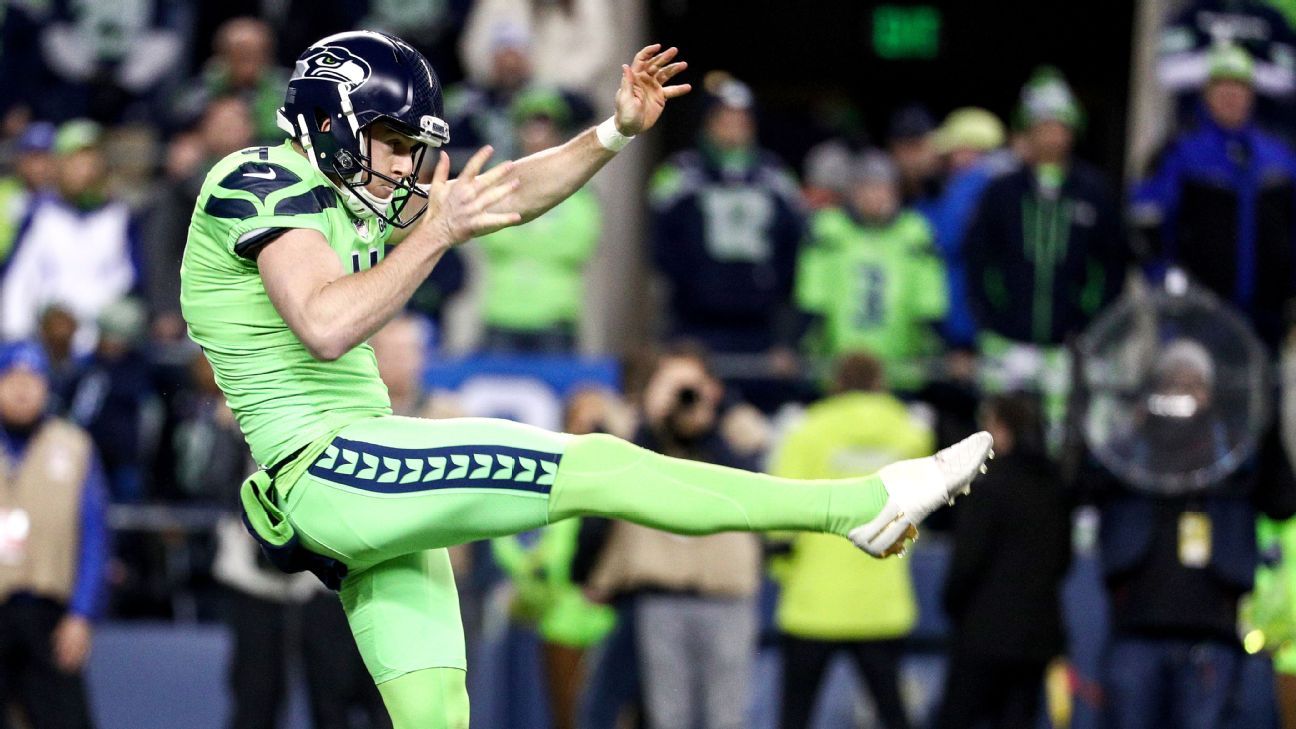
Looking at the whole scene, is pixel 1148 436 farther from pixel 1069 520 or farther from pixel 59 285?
pixel 59 285

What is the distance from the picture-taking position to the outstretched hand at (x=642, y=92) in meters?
5.30

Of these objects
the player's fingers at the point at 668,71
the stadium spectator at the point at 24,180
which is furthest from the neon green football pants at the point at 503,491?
the stadium spectator at the point at 24,180

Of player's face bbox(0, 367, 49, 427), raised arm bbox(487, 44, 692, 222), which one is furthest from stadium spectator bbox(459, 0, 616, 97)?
raised arm bbox(487, 44, 692, 222)

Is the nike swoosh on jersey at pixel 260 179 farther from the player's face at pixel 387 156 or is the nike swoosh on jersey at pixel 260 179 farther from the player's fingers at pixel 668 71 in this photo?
the player's fingers at pixel 668 71

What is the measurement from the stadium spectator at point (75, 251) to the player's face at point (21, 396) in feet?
4.89

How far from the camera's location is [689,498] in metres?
4.87

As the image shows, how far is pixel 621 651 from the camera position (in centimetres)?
855

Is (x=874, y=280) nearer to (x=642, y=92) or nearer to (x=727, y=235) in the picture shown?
(x=727, y=235)

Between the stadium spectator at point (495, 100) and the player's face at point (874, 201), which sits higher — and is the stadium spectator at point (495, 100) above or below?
above

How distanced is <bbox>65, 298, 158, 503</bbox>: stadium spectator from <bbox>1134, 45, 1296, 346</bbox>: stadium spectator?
15.2 ft

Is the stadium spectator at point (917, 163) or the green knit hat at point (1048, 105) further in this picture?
the stadium spectator at point (917, 163)

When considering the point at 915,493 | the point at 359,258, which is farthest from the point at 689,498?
the point at 359,258

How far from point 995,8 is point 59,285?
287 inches

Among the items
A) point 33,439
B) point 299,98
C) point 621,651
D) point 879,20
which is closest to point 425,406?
point 621,651
